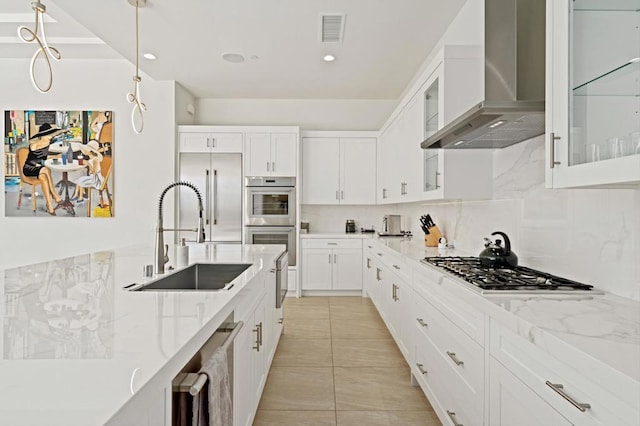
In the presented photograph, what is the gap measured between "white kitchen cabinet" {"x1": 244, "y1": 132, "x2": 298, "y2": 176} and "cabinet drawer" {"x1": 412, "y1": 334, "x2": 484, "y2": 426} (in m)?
Answer: 3.58

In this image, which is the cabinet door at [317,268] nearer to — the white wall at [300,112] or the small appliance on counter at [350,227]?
the small appliance on counter at [350,227]

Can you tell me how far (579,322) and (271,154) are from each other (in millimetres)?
4843

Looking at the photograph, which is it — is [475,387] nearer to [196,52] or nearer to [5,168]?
[196,52]

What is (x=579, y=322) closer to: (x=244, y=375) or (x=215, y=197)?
(x=244, y=375)

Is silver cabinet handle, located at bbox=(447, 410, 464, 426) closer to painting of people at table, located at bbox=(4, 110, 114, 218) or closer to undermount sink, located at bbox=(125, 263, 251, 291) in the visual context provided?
undermount sink, located at bbox=(125, 263, 251, 291)

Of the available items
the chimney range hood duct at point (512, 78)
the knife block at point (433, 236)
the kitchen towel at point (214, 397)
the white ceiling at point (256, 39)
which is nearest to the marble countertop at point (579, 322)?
the chimney range hood duct at point (512, 78)

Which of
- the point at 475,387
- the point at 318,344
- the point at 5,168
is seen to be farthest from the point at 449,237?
the point at 5,168

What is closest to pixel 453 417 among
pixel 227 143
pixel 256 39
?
pixel 256 39

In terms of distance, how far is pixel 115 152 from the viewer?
546 centimetres

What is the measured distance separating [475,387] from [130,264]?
6.19 feet

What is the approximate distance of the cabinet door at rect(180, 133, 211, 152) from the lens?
18.3 ft

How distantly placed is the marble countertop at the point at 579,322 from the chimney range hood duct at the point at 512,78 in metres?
0.82

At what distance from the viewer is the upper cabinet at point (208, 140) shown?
18.3ft

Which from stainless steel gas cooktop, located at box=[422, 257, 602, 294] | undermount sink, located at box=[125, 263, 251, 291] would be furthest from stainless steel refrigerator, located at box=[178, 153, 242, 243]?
stainless steel gas cooktop, located at box=[422, 257, 602, 294]
